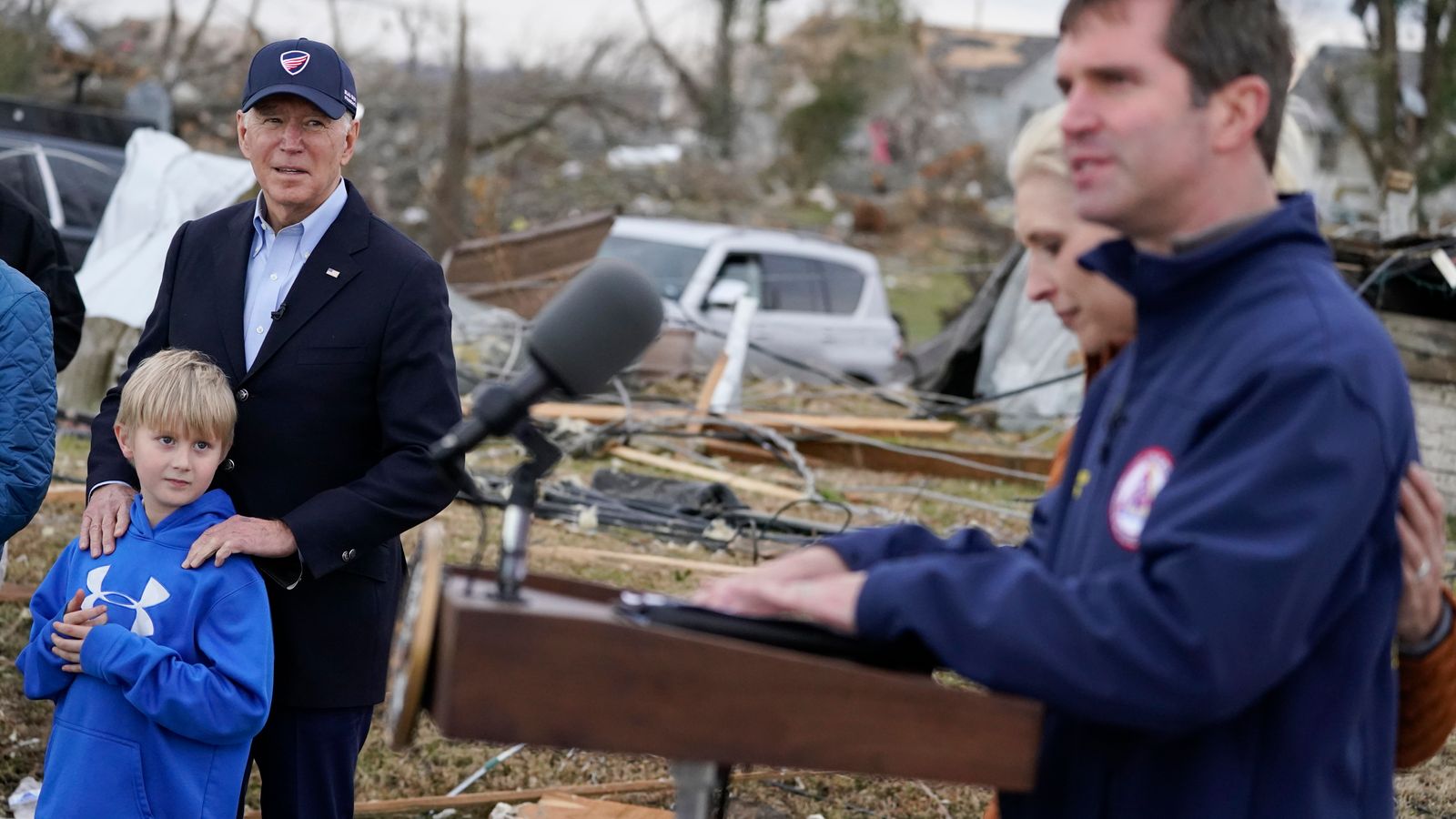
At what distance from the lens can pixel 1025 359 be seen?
14.2 m

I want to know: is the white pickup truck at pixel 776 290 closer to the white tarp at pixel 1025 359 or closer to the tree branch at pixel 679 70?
the white tarp at pixel 1025 359

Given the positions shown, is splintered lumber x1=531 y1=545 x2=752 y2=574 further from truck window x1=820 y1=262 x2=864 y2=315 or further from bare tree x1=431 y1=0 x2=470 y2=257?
bare tree x1=431 y1=0 x2=470 y2=257

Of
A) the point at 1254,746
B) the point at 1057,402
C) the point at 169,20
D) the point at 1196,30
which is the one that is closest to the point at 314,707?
the point at 1254,746

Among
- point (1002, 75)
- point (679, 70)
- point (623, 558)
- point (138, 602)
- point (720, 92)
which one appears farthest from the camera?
point (1002, 75)

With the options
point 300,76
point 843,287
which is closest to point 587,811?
point 300,76

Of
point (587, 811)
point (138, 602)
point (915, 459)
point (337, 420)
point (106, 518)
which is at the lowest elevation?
point (587, 811)

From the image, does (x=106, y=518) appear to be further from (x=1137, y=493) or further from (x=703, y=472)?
(x=703, y=472)

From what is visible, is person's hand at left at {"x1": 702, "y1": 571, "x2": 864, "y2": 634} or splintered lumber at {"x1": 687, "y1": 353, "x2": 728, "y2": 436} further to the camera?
splintered lumber at {"x1": 687, "y1": 353, "x2": 728, "y2": 436}

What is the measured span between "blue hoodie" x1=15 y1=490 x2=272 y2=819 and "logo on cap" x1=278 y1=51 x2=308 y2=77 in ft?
3.19

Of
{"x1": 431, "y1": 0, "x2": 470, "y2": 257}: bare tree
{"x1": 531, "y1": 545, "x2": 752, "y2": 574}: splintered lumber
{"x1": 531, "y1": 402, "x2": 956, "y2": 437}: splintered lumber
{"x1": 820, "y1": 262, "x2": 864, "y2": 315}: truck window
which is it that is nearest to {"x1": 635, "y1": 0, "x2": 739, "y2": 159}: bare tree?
{"x1": 431, "y1": 0, "x2": 470, "y2": 257}: bare tree

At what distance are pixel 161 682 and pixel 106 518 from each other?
440 millimetres

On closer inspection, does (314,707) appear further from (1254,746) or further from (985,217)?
(985,217)

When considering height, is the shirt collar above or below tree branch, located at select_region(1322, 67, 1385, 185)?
below

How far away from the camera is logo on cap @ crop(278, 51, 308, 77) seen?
3357 mm
